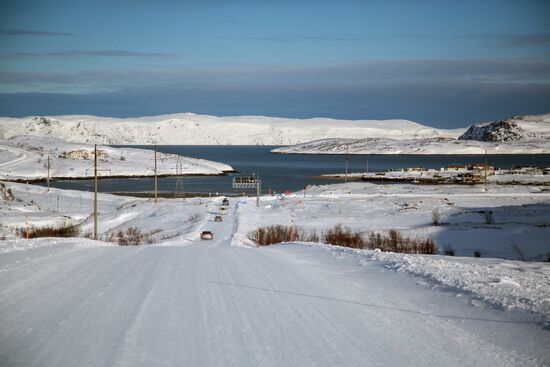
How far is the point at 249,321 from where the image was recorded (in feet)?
22.6

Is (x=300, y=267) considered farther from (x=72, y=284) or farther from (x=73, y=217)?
(x=73, y=217)

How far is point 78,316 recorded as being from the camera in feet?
23.1

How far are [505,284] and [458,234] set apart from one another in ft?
51.7

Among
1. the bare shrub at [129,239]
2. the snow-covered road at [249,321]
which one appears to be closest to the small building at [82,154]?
the bare shrub at [129,239]

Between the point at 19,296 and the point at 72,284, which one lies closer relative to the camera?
the point at 19,296

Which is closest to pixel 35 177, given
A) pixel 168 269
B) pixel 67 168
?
pixel 67 168

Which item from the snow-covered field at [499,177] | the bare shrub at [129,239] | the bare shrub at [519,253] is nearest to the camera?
the bare shrub at [519,253]

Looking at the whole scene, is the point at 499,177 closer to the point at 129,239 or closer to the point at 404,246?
the point at 129,239

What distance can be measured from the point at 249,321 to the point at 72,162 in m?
107

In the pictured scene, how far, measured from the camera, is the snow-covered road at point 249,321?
5.59 meters

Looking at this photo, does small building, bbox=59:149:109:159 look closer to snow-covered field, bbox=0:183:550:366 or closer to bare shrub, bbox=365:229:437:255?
bare shrub, bbox=365:229:437:255

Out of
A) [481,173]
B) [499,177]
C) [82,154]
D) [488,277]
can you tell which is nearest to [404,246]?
[488,277]

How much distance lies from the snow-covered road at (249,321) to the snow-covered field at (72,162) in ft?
284

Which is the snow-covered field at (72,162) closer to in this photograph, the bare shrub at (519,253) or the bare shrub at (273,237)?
the bare shrub at (273,237)
